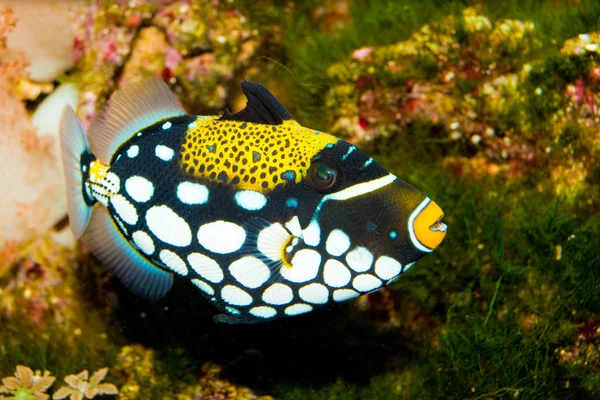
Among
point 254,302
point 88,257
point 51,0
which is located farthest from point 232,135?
point 51,0

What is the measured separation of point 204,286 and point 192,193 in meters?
0.46

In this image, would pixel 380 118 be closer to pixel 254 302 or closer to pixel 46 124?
pixel 254 302

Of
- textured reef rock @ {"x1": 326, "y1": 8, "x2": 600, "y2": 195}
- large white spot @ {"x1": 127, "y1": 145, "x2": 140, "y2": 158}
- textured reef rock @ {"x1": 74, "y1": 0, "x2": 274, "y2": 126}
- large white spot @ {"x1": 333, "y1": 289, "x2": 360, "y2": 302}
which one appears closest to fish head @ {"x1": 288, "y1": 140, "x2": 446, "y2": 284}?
large white spot @ {"x1": 333, "y1": 289, "x2": 360, "y2": 302}

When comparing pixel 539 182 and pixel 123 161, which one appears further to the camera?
pixel 539 182

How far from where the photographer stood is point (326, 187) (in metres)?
2.11

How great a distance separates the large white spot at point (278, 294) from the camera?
2271mm

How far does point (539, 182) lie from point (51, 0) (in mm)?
4721

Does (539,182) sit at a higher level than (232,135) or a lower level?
lower

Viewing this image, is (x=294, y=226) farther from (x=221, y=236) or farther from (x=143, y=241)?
(x=143, y=241)

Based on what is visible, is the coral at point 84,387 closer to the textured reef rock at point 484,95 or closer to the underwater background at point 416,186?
the underwater background at point 416,186

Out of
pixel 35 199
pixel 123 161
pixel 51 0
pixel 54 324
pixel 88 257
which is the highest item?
pixel 51 0

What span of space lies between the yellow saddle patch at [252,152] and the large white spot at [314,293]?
1.54ft

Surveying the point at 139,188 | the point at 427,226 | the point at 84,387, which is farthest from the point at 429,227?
the point at 84,387

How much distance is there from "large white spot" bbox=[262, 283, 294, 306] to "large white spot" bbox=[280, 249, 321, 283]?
2.9 inches
